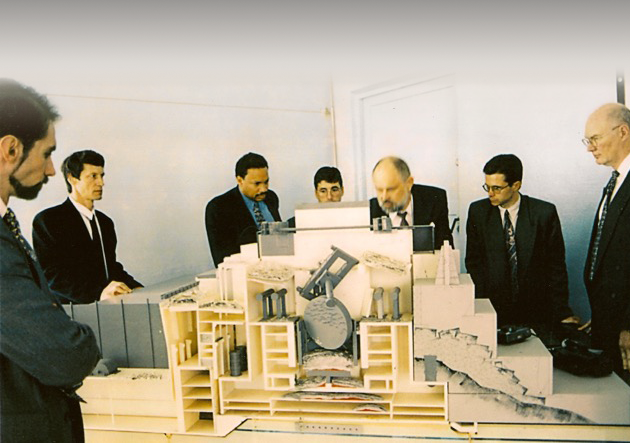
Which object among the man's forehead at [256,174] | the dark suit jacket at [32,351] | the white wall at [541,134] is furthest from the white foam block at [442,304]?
the dark suit jacket at [32,351]

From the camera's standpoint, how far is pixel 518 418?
1.06m

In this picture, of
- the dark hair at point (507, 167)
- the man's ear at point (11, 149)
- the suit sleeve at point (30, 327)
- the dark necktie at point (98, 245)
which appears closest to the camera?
the suit sleeve at point (30, 327)

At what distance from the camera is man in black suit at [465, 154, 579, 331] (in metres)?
1.11

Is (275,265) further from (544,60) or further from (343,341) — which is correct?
(544,60)

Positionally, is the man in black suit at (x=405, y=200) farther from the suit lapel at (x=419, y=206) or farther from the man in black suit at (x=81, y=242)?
the man in black suit at (x=81, y=242)

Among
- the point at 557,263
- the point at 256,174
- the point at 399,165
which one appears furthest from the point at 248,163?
the point at 557,263

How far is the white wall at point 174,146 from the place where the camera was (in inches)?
47.6

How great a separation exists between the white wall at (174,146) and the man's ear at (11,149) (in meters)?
0.23

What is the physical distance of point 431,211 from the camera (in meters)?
1.18

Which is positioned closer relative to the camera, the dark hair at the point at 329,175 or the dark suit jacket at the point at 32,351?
the dark suit jacket at the point at 32,351

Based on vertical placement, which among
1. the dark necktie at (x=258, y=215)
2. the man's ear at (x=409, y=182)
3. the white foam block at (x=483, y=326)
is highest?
the man's ear at (x=409, y=182)

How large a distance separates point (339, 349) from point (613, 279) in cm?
69

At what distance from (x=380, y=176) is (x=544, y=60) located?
47 cm

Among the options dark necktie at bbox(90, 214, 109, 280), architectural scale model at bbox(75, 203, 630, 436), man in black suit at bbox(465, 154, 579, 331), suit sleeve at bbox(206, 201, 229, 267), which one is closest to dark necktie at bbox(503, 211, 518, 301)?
man in black suit at bbox(465, 154, 579, 331)
